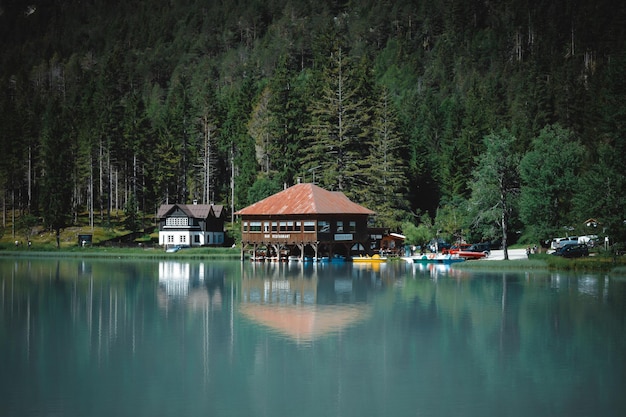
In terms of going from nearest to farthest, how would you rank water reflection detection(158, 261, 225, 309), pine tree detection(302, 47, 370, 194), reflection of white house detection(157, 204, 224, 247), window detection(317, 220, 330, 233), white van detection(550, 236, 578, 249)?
water reflection detection(158, 261, 225, 309) → white van detection(550, 236, 578, 249) → window detection(317, 220, 330, 233) → pine tree detection(302, 47, 370, 194) → reflection of white house detection(157, 204, 224, 247)

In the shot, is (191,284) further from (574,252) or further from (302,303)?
(574,252)

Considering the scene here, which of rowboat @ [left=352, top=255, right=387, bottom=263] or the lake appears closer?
the lake

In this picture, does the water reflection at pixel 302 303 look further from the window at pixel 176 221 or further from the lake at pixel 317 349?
the window at pixel 176 221

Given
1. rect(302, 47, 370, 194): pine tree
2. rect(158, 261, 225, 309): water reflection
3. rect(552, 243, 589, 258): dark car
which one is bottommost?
rect(158, 261, 225, 309): water reflection

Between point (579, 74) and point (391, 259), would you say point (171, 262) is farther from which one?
point (579, 74)

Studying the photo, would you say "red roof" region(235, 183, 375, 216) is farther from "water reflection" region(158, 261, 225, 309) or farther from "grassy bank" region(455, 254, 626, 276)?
"grassy bank" region(455, 254, 626, 276)

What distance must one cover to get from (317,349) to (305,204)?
50780mm

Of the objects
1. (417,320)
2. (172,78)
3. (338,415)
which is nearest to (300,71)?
(172,78)

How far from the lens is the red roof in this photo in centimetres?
7844

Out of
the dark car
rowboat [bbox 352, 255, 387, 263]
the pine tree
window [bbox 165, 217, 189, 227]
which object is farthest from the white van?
window [bbox 165, 217, 189, 227]

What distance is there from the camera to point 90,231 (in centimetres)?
10550

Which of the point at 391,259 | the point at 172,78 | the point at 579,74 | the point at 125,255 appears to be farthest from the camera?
the point at 172,78

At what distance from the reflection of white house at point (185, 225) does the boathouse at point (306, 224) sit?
1937 cm

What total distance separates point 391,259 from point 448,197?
18947mm
